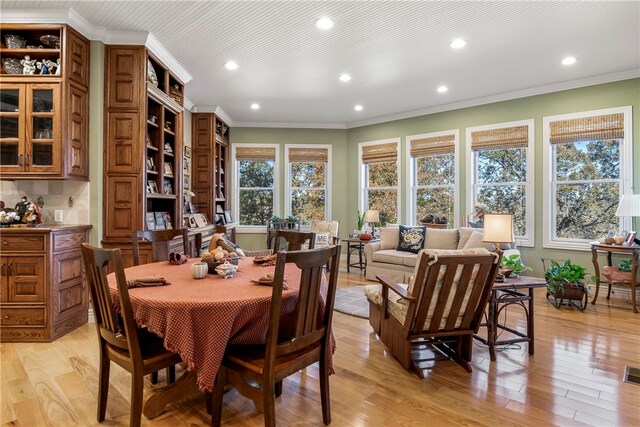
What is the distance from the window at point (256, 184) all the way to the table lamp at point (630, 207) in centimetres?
550

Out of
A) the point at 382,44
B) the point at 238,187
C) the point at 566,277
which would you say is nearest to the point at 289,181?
the point at 238,187

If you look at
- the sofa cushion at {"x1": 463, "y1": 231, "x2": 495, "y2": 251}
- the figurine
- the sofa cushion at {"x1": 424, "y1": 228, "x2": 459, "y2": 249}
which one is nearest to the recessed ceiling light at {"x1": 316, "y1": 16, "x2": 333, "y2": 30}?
the figurine

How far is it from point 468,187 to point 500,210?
0.62m

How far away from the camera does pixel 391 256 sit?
205 inches

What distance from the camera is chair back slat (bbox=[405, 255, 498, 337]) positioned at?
2281mm

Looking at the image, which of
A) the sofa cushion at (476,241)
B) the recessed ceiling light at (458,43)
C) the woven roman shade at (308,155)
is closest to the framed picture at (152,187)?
the woven roman shade at (308,155)

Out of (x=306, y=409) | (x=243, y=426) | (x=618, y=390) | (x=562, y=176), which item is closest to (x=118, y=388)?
(x=243, y=426)

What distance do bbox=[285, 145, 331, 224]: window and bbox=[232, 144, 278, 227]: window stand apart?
36 cm

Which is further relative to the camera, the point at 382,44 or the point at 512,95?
the point at 512,95

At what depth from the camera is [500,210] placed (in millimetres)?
5590

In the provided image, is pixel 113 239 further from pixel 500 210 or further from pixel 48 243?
pixel 500 210

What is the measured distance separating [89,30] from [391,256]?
455cm

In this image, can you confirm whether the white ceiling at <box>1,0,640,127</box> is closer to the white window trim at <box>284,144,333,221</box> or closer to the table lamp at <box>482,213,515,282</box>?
the white window trim at <box>284,144,333,221</box>

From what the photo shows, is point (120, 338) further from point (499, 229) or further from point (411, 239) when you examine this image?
point (411, 239)
